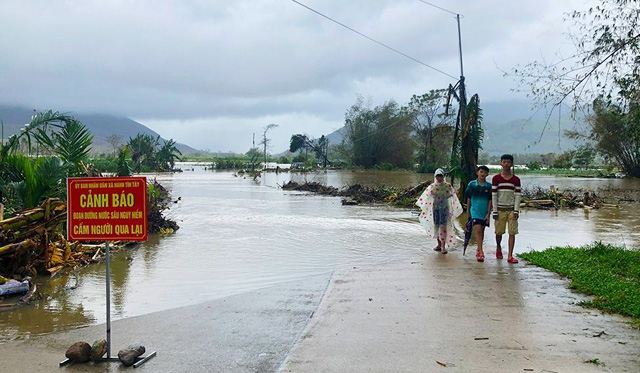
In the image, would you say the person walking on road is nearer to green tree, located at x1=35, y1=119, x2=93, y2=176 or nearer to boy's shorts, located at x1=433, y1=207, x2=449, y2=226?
boy's shorts, located at x1=433, y1=207, x2=449, y2=226

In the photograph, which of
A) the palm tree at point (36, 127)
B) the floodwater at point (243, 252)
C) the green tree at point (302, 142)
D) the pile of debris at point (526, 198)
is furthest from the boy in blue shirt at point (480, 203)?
the green tree at point (302, 142)

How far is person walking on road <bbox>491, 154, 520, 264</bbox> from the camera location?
8516 millimetres

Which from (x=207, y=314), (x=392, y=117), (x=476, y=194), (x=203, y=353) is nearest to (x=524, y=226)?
(x=476, y=194)

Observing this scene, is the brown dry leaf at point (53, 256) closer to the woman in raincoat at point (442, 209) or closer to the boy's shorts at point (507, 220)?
the woman in raincoat at point (442, 209)

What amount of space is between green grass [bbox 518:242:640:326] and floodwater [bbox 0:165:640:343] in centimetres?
218

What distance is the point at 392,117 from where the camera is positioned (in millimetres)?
77375

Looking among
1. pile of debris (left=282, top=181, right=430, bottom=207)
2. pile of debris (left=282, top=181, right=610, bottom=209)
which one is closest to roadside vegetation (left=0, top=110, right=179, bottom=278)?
pile of debris (left=282, top=181, right=610, bottom=209)

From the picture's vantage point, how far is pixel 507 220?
8.65 m

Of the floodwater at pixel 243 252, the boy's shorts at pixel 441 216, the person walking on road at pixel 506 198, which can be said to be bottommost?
the floodwater at pixel 243 252

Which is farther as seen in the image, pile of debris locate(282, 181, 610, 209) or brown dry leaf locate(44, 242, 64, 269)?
pile of debris locate(282, 181, 610, 209)

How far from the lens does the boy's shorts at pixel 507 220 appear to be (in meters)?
8.50

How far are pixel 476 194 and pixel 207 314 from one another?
5.26 m

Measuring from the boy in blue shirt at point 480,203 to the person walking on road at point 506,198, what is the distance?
0.96 feet

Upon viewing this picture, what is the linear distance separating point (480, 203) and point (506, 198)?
53 centimetres
